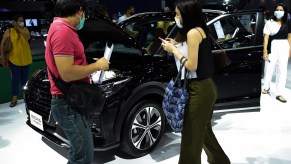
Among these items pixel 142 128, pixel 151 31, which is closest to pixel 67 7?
pixel 142 128

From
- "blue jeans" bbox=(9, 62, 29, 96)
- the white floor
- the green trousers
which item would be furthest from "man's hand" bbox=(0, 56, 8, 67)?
the green trousers

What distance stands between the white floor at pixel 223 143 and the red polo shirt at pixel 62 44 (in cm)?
162

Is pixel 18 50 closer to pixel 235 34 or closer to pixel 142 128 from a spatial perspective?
pixel 142 128

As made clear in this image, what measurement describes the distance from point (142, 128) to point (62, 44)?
1.65m

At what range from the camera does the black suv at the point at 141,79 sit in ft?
9.90

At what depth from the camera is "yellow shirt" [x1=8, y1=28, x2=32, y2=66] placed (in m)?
5.27

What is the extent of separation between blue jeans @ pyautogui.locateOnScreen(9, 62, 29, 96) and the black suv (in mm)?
2020

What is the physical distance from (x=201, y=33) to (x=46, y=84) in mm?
1723

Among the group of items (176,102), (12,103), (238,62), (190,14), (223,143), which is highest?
(190,14)

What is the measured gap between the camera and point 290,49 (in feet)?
18.5

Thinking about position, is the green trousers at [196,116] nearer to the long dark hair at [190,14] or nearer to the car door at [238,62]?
the long dark hair at [190,14]

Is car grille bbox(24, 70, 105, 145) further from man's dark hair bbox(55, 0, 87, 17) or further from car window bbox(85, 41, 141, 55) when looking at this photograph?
man's dark hair bbox(55, 0, 87, 17)

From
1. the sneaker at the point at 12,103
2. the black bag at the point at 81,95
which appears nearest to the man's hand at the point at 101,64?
the black bag at the point at 81,95

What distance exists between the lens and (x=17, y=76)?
5.48 metres
